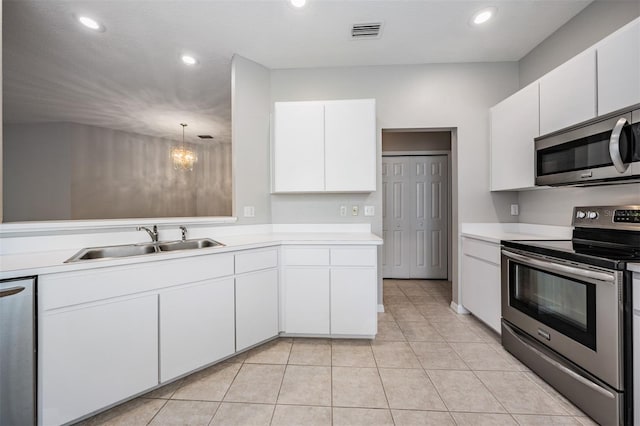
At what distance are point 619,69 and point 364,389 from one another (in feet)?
8.07

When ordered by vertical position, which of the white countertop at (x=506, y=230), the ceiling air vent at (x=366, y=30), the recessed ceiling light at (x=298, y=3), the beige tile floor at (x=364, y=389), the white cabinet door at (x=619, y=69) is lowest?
the beige tile floor at (x=364, y=389)

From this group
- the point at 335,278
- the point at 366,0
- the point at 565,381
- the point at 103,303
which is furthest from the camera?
the point at 335,278

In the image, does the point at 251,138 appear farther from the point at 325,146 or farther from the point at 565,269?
the point at 565,269

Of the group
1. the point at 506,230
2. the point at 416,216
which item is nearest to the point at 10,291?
the point at 506,230

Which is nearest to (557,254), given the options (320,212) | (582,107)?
(582,107)

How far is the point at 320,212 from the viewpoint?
2.94 metres

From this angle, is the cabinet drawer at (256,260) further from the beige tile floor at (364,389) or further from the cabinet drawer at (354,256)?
the beige tile floor at (364,389)

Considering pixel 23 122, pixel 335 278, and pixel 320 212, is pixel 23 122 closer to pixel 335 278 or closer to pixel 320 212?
pixel 320 212

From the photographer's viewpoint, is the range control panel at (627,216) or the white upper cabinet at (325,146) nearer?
the range control panel at (627,216)

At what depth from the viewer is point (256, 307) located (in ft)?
6.99

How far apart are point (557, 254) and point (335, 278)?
1506 millimetres

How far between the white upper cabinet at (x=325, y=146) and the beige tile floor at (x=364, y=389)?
1.46 meters

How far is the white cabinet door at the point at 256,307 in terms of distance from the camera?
203 cm

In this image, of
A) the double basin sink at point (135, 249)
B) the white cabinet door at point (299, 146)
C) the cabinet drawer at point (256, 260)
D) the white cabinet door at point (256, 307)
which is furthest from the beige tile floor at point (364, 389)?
the white cabinet door at point (299, 146)
